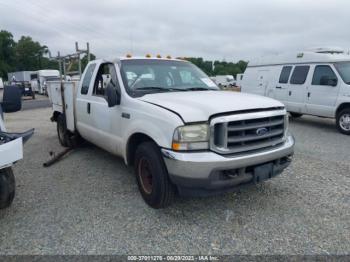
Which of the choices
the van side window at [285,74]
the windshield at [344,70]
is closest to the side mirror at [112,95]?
the windshield at [344,70]

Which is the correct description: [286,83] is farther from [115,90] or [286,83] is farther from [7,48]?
[7,48]

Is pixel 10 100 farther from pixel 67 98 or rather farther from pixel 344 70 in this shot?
pixel 344 70

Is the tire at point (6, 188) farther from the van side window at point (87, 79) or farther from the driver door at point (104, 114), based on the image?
the van side window at point (87, 79)

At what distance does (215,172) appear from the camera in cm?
287

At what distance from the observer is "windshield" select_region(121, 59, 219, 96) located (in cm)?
398

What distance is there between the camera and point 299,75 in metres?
9.17

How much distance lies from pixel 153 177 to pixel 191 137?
0.71m

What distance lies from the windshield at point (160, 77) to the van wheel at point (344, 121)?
510 centimetres

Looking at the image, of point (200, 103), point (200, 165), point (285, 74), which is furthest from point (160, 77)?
point (285, 74)

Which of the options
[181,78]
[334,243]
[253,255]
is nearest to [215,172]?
[253,255]

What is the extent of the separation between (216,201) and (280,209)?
782 mm

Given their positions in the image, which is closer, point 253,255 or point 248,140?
point 253,255

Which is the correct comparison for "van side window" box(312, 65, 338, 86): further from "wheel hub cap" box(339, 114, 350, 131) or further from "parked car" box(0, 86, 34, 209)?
"parked car" box(0, 86, 34, 209)

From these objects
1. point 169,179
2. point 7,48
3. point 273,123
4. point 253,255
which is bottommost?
point 253,255
